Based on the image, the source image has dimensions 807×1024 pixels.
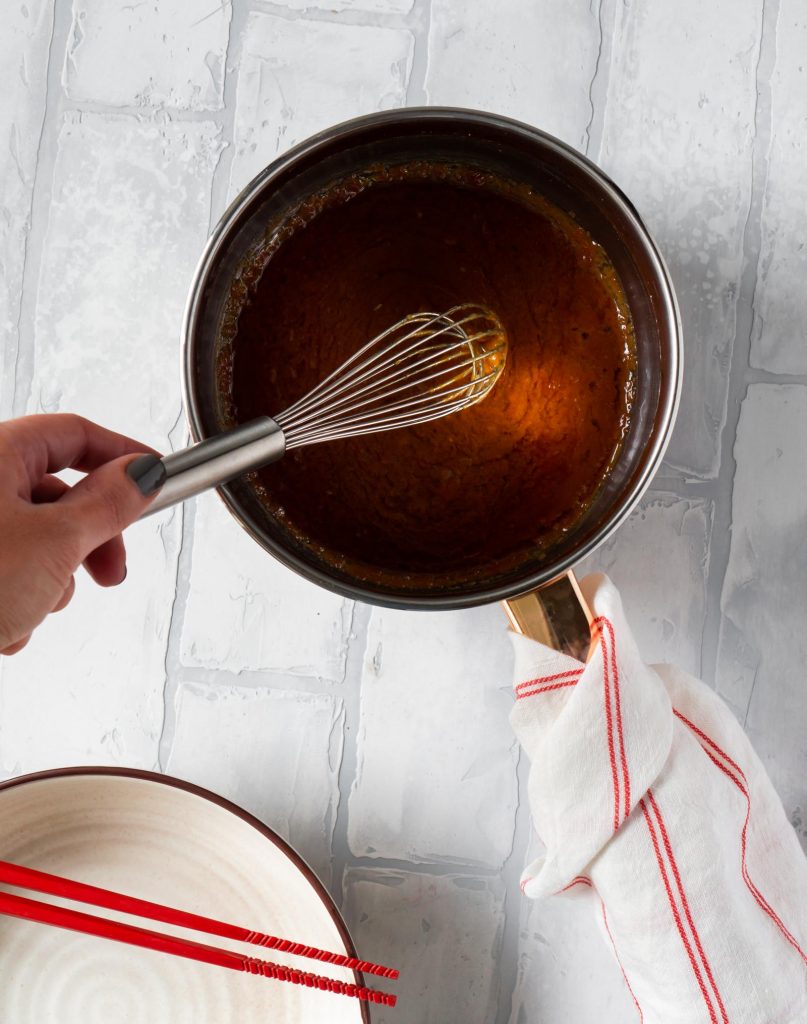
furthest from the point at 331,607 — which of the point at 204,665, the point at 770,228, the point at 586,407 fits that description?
the point at 770,228

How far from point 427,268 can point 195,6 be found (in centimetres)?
24

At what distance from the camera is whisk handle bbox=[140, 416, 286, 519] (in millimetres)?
345

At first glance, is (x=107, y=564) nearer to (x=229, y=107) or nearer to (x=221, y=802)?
(x=221, y=802)

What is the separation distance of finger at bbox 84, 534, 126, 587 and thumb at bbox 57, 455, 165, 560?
0.32ft

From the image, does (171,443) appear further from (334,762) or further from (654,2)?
(654,2)

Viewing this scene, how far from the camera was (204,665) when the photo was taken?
551 mm

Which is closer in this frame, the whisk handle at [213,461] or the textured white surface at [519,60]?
the whisk handle at [213,461]

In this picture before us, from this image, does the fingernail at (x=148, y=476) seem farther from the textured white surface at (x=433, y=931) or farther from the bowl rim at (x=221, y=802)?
the textured white surface at (x=433, y=931)

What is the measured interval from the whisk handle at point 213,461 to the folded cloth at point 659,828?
0.57 feet

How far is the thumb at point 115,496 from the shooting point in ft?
1.13

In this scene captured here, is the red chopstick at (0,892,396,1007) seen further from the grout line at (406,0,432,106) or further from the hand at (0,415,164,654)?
the grout line at (406,0,432,106)

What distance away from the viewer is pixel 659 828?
0.47 m

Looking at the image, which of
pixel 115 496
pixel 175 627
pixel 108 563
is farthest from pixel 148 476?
pixel 175 627

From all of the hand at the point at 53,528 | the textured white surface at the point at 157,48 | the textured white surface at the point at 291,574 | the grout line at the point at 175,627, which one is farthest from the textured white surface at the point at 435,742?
the textured white surface at the point at 157,48
